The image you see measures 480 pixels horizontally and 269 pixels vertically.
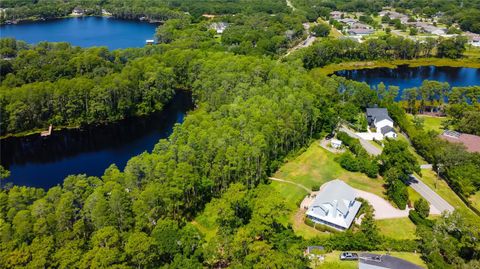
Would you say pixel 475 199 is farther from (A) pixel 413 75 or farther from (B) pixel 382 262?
(A) pixel 413 75

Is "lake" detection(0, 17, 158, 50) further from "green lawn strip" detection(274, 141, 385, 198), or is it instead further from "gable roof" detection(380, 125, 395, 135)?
"gable roof" detection(380, 125, 395, 135)

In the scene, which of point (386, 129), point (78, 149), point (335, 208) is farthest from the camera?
point (386, 129)

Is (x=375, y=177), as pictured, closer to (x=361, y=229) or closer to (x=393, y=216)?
(x=393, y=216)

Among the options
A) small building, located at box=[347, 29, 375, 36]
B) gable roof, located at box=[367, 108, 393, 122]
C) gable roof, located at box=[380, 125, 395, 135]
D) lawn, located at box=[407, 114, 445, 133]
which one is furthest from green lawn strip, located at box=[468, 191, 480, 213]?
small building, located at box=[347, 29, 375, 36]

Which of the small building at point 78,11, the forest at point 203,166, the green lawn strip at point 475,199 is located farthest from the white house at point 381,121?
the small building at point 78,11

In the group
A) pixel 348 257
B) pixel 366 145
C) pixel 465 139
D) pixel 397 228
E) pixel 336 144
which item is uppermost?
pixel 465 139

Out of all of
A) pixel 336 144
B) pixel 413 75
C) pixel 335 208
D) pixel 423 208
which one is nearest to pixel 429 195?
pixel 423 208
